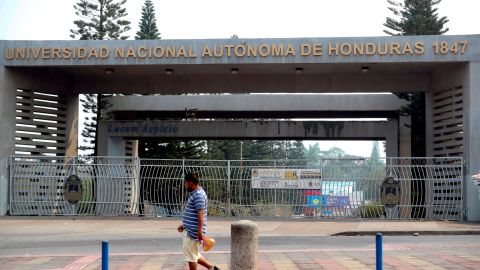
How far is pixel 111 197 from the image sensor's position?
2336 cm

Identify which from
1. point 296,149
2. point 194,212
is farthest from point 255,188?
point 296,149

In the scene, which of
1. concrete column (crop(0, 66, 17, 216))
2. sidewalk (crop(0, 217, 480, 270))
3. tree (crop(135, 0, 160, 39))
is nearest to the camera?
sidewalk (crop(0, 217, 480, 270))

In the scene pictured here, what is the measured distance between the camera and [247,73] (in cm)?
2583

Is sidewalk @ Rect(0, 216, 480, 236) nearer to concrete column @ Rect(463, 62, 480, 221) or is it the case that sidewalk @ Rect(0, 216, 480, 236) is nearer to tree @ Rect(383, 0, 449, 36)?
concrete column @ Rect(463, 62, 480, 221)

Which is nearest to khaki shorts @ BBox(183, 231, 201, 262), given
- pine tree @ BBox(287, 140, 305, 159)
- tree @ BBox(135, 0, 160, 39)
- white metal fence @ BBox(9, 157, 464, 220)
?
white metal fence @ BBox(9, 157, 464, 220)

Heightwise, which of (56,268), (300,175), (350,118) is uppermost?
(350,118)

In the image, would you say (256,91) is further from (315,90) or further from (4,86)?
(4,86)

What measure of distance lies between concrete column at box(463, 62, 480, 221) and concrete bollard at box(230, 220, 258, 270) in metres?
13.4

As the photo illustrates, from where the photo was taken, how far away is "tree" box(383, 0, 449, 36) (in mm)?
35438

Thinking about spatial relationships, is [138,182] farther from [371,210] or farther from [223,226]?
[371,210]

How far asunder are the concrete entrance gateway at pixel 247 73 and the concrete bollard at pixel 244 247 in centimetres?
1325

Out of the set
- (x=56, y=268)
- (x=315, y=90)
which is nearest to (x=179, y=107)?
(x=315, y=90)

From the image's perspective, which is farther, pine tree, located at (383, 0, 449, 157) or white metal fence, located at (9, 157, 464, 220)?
pine tree, located at (383, 0, 449, 157)

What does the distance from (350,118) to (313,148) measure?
113534 millimetres
